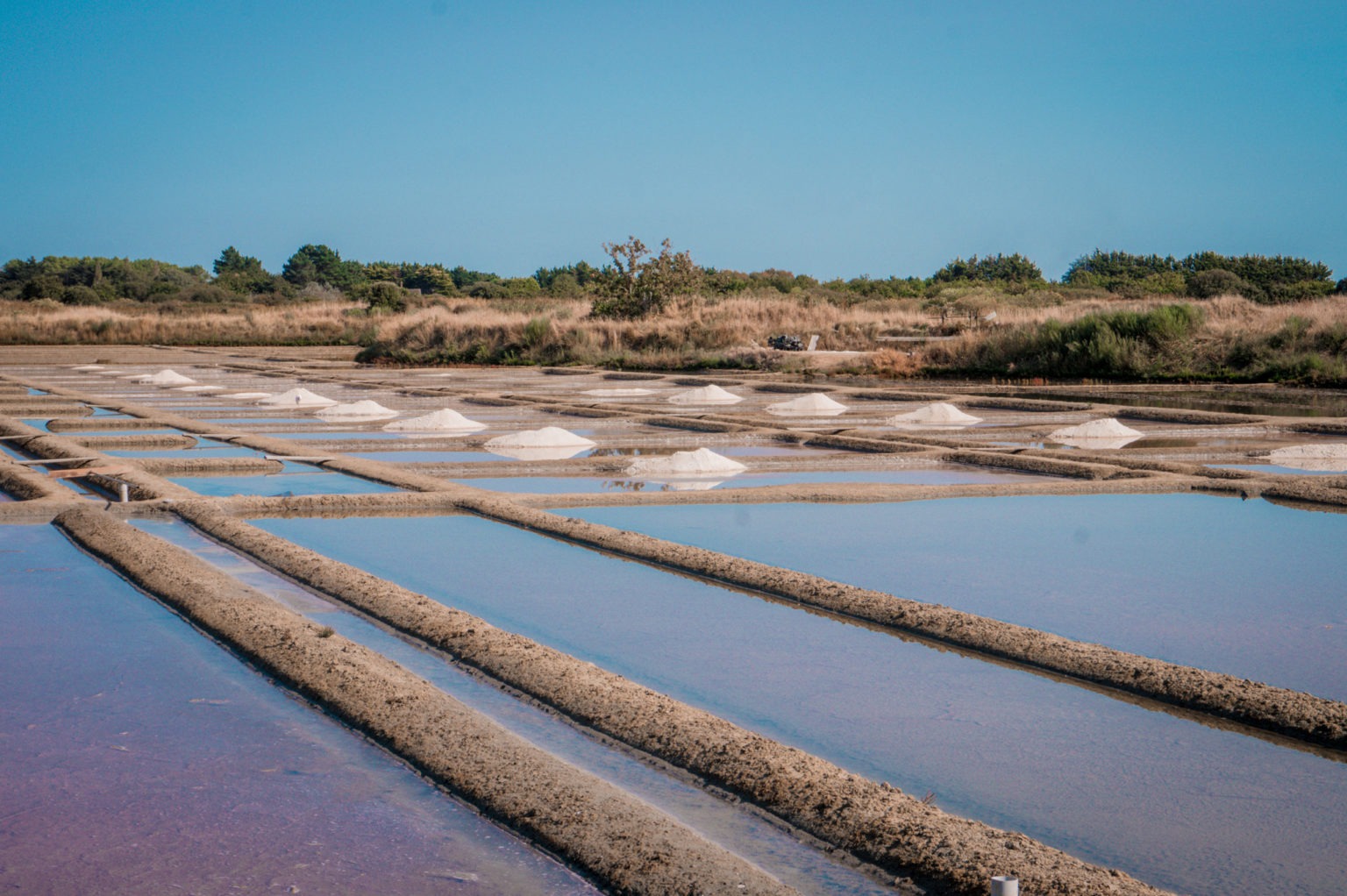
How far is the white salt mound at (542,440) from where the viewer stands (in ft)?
33.2

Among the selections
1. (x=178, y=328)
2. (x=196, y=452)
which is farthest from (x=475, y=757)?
(x=178, y=328)

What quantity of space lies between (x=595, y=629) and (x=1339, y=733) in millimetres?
2116

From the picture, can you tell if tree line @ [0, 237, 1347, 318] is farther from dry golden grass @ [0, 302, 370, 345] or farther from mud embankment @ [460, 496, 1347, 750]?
mud embankment @ [460, 496, 1347, 750]

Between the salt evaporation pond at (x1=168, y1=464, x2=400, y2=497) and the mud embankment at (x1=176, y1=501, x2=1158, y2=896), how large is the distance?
3242 millimetres

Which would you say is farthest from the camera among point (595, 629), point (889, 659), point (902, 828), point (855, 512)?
point (855, 512)

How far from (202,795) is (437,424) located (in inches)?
363

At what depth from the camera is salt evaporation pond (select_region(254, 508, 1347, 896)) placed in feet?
8.00

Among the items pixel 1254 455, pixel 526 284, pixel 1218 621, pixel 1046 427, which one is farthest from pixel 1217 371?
→ pixel 526 284

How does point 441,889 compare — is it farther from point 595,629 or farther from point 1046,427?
point 1046,427

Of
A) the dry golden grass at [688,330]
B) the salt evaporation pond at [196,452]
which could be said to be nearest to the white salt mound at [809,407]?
the salt evaporation pond at [196,452]

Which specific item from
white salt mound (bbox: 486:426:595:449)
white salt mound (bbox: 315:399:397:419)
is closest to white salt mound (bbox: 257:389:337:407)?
white salt mound (bbox: 315:399:397:419)

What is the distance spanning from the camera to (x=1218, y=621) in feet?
13.6

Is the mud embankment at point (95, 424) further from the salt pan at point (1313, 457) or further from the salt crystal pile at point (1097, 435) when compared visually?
the salt pan at point (1313, 457)

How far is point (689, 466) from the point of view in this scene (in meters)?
8.32
